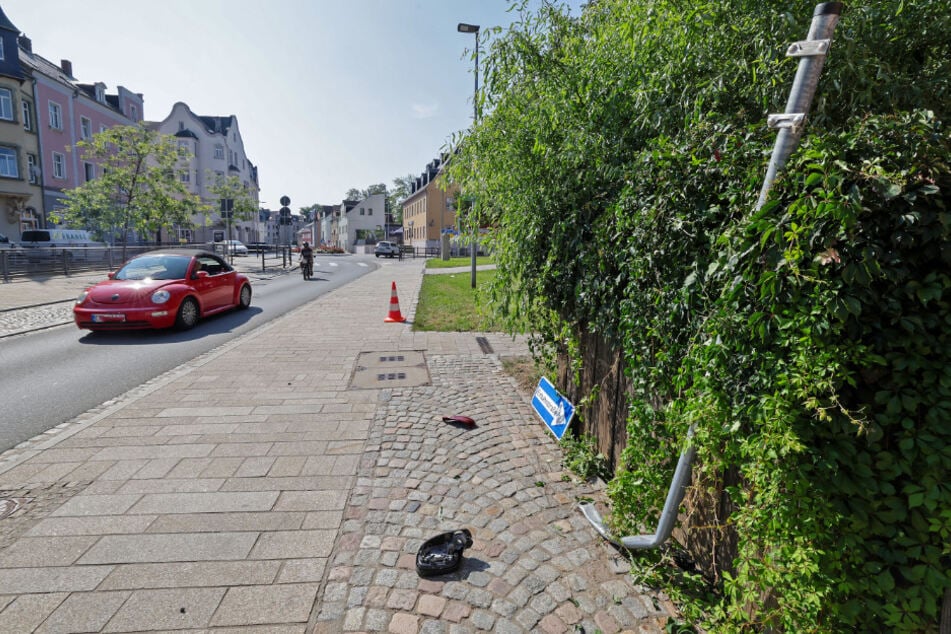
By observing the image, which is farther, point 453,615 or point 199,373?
point 199,373

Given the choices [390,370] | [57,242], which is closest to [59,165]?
[57,242]

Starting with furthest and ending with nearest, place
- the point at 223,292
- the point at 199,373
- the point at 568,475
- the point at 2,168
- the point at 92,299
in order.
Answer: the point at 2,168 < the point at 223,292 < the point at 92,299 < the point at 199,373 < the point at 568,475

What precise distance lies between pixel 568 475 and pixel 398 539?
4.75 ft

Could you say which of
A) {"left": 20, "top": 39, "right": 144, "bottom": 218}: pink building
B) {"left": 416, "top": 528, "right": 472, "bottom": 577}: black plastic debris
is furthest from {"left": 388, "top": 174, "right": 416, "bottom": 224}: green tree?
{"left": 416, "top": 528, "right": 472, "bottom": 577}: black plastic debris

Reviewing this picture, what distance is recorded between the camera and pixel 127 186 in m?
22.7

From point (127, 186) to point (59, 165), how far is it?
1688 centimetres

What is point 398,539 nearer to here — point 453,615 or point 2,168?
point 453,615

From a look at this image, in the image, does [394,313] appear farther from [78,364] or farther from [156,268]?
[78,364]

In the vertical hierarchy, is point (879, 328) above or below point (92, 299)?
above

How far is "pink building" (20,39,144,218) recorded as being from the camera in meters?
31.7

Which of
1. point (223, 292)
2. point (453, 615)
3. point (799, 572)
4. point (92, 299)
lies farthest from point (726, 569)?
point (223, 292)

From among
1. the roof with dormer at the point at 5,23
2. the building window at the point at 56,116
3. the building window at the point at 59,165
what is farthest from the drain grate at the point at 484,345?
the building window at the point at 56,116

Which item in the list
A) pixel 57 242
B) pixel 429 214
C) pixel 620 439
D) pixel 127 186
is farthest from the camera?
pixel 429 214

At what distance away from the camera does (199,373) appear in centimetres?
689
